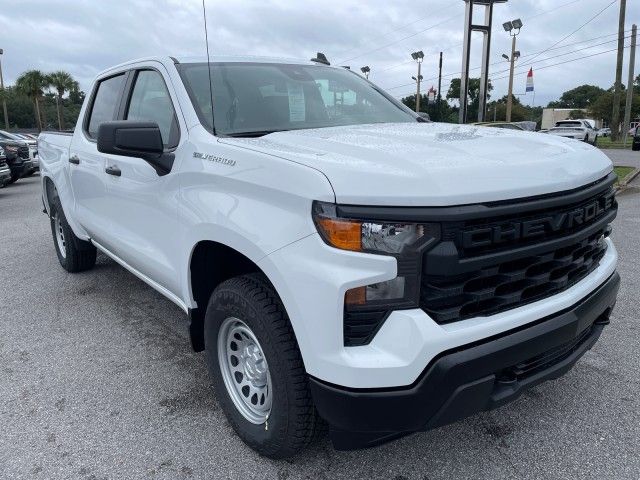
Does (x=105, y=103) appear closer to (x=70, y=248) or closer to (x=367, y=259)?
(x=70, y=248)

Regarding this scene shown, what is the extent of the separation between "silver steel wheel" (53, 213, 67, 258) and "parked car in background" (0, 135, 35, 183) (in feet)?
32.0

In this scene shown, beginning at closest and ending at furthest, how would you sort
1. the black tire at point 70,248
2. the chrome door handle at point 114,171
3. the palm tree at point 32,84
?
the chrome door handle at point 114,171
the black tire at point 70,248
the palm tree at point 32,84

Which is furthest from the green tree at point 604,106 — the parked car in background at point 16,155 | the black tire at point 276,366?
the black tire at point 276,366

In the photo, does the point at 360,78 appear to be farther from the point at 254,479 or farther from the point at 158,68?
the point at 254,479

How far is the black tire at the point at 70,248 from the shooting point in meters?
5.24

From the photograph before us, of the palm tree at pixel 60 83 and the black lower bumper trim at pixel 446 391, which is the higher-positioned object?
the palm tree at pixel 60 83

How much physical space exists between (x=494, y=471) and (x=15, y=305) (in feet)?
13.7

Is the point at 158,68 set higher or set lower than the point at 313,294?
higher

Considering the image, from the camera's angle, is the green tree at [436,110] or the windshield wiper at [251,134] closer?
the windshield wiper at [251,134]

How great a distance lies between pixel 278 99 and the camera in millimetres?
3242

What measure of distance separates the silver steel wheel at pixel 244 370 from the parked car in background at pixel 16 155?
13.7 m

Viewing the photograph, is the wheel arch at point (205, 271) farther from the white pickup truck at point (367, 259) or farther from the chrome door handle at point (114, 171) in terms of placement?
the chrome door handle at point (114, 171)

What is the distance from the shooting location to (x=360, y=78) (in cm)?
414

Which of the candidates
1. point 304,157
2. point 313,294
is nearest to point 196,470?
point 313,294
